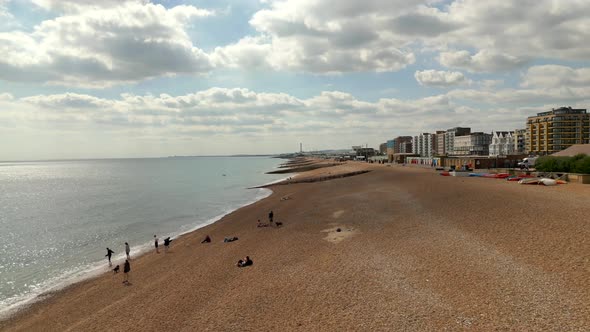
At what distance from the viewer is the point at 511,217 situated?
77.7ft

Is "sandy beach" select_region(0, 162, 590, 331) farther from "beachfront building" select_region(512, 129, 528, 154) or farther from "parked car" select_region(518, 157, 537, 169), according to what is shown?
"beachfront building" select_region(512, 129, 528, 154)

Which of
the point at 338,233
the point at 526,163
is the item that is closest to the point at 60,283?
the point at 338,233

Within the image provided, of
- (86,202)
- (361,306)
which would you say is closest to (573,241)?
(361,306)

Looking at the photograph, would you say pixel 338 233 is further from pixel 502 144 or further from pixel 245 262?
pixel 502 144

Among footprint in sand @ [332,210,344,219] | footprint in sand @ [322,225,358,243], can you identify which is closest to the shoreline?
footprint in sand @ [322,225,358,243]

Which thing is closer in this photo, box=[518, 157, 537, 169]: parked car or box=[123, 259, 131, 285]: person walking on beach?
→ box=[123, 259, 131, 285]: person walking on beach

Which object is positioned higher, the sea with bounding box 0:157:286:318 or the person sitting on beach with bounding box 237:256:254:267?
the person sitting on beach with bounding box 237:256:254:267

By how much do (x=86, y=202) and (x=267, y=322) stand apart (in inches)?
2470

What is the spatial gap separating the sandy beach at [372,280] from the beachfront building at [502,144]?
117m

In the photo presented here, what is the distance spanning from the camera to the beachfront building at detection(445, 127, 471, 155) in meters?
184

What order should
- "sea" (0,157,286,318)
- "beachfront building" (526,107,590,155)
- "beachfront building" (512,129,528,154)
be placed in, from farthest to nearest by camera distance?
"beachfront building" (512,129,528,154)
"beachfront building" (526,107,590,155)
"sea" (0,157,286,318)

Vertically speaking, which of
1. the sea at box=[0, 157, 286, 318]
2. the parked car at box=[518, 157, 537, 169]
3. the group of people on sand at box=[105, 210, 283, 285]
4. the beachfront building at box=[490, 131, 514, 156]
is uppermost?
the beachfront building at box=[490, 131, 514, 156]

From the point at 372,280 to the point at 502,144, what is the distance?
146 meters

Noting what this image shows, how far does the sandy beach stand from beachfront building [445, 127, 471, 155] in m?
168
